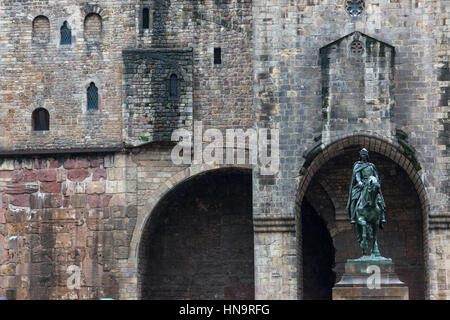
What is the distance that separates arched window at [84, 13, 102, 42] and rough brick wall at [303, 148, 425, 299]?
257 inches

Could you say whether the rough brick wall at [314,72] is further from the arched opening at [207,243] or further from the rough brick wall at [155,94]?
the arched opening at [207,243]

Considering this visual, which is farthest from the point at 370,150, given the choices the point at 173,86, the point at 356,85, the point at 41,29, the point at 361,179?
the point at 41,29

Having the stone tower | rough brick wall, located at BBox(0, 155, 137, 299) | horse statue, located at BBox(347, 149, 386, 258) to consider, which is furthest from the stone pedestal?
rough brick wall, located at BBox(0, 155, 137, 299)

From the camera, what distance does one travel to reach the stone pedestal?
26.8m

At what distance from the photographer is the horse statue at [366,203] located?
27.5 m

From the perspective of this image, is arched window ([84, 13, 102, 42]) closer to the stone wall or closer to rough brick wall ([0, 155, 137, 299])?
the stone wall

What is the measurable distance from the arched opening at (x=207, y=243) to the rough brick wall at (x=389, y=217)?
2.29 metres

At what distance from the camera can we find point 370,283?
26.9 metres

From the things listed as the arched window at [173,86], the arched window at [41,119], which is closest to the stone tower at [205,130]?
the arched window at [41,119]

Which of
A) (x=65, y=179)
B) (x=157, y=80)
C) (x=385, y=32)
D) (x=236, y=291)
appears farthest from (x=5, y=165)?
(x=385, y=32)

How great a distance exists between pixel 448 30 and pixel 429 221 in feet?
14.5

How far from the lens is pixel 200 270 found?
3525cm

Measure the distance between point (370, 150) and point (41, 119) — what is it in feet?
27.3

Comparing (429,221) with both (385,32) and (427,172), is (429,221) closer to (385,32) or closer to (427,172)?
(427,172)
